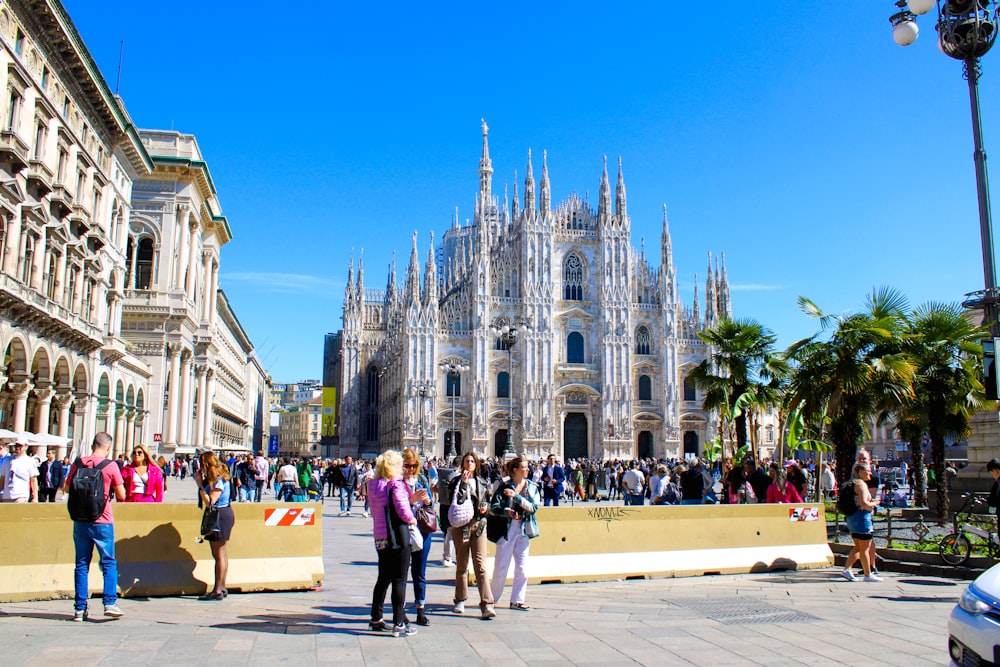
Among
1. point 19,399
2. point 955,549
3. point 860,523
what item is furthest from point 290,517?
point 19,399

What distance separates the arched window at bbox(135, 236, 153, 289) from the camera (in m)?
36.7

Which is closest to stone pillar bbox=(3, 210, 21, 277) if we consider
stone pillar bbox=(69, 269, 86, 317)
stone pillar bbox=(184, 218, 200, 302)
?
stone pillar bbox=(69, 269, 86, 317)

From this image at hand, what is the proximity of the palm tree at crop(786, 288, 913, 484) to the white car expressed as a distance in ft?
35.6

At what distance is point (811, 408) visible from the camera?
1627 centimetres

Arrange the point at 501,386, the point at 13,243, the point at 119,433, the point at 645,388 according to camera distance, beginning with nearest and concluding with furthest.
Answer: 1. the point at 13,243
2. the point at 119,433
3. the point at 501,386
4. the point at 645,388

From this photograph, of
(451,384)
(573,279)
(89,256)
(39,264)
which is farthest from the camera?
(573,279)

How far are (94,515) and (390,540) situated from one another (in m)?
2.48

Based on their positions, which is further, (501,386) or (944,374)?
(501,386)

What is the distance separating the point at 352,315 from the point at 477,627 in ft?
217

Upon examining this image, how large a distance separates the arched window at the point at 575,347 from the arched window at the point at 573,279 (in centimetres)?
267

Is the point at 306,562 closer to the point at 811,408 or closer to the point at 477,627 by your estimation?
the point at 477,627

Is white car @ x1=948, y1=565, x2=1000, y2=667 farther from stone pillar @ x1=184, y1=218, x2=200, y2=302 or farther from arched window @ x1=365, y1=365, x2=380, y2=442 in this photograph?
arched window @ x1=365, y1=365, x2=380, y2=442

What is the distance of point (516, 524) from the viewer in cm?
809

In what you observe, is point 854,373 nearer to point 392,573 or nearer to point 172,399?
point 392,573
